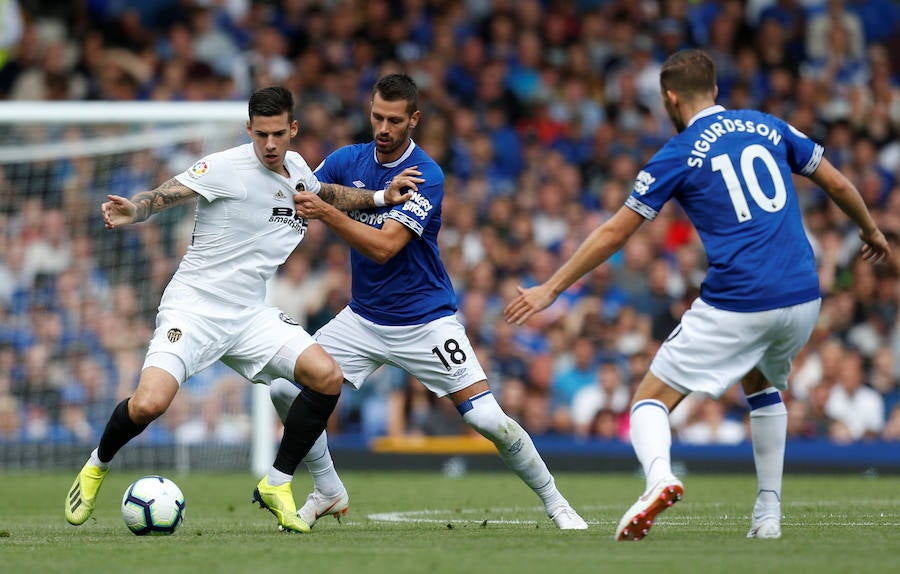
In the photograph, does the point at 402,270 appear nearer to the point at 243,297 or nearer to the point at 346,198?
the point at 346,198

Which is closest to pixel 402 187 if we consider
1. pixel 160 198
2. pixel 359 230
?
pixel 359 230

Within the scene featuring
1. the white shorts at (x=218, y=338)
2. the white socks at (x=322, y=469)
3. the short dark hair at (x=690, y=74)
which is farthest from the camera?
the white socks at (x=322, y=469)

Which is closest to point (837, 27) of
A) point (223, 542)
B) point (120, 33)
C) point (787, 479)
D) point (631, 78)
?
point (631, 78)

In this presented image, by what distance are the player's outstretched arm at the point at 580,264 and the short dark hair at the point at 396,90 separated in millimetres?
1672

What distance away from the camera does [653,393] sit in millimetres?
6781

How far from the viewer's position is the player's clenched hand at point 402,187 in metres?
7.84

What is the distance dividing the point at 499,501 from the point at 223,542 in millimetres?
3841

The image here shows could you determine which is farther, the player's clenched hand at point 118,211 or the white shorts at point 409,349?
the white shorts at point 409,349

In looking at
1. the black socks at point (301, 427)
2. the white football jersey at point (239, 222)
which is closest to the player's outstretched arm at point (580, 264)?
the black socks at point (301, 427)

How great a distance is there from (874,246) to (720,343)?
1232 mm

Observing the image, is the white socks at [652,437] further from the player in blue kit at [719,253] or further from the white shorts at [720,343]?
the white shorts at [720,343]

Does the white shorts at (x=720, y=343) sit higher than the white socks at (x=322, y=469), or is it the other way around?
the white shorts at (x=720, y=343)

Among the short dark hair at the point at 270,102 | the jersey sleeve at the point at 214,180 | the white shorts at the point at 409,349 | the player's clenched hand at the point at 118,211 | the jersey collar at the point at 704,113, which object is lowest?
the white shorts at the point at 409,349

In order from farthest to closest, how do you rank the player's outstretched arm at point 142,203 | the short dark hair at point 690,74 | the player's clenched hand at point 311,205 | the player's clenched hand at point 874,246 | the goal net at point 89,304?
the goal net at point 89,304 → the player's outstretched arm at point 142,203 → the player's clenched hand at point 311,205 → the player's clenched hand at point 874,246 → the short dark hair at point 690,74
